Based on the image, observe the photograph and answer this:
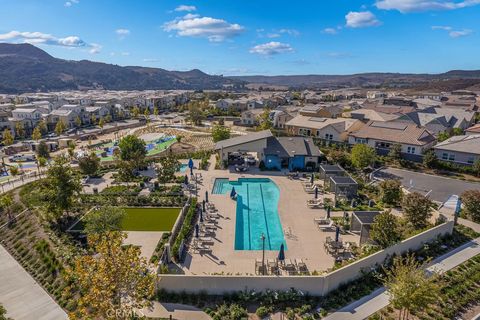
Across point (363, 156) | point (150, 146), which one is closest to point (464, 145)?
point (363, 156)

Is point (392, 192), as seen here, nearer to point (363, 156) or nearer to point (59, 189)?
point (363, 156)

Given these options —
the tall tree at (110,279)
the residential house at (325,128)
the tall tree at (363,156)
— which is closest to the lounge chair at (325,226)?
the tall tree at (363,156)

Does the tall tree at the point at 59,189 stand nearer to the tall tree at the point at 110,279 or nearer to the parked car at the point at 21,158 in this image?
the tall tree at the point at 110,279

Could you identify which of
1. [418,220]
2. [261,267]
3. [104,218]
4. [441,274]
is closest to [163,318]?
[261,267]

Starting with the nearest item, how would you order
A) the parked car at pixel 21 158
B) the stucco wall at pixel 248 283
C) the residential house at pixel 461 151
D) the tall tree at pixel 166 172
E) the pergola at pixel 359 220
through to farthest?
the stucco wall at pixel 248 283, the pergola at pixel 359 220, the tall tree at pixel 166 172, the residential house at pixel 461 151, the parked car at pixel 21 158

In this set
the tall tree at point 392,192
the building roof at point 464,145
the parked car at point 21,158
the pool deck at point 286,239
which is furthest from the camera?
the parked car at point 21,158

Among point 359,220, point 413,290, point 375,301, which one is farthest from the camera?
point 359,220

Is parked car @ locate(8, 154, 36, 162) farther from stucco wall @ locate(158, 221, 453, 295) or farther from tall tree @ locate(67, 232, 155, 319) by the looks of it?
tall tree @ locate(67, 232, 155, 319)
